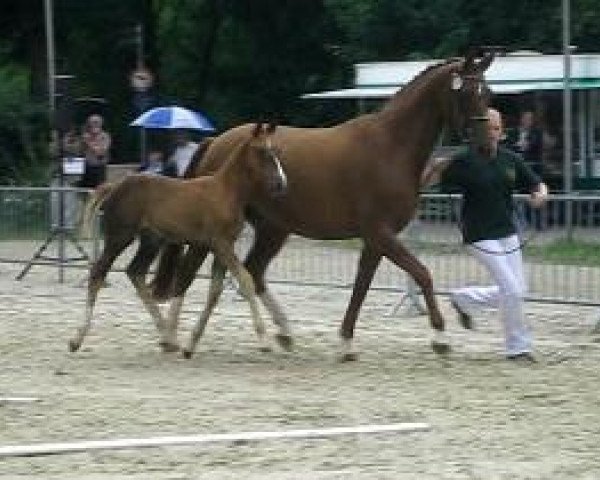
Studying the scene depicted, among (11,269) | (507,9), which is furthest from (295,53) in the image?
(11,269)

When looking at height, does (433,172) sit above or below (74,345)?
above

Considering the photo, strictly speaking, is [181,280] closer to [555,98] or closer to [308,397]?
[308,397]

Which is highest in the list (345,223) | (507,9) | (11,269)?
(507,9)

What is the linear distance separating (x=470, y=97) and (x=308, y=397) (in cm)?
270

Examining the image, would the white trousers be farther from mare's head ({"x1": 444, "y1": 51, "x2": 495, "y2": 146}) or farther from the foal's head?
the foal's head

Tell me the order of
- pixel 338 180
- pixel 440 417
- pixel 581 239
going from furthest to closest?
pixel 581 239, pixel 338 180, pixel 440 417

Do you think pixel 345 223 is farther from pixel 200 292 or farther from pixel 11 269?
pixel 11 269

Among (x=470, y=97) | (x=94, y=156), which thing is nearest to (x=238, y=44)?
(x=94, y=156)

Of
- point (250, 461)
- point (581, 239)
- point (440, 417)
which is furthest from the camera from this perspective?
point (581, 239)

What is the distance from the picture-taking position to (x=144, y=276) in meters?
12.0

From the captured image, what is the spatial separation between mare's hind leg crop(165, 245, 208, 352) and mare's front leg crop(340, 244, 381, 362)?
1.17 meters

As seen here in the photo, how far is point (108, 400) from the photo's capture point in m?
9.55

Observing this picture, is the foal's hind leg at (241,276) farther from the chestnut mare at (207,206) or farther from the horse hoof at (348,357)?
the horse hoof at (348,357)

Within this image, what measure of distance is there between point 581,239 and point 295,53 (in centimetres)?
2702
